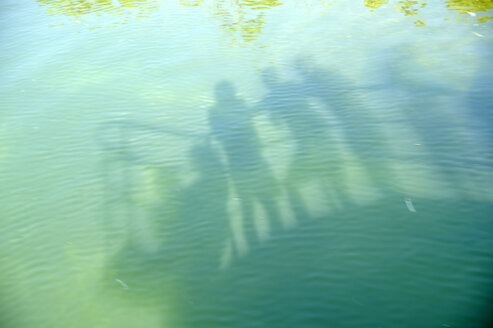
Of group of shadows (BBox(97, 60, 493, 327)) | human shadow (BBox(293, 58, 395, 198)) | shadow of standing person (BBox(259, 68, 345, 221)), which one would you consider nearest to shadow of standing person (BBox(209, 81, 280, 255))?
group of shadows (BBox(97, 60, 493, 327))

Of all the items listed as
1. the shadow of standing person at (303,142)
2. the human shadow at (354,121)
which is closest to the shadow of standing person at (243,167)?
the shadow of standing person at (303,142)

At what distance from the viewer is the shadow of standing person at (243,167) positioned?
2.61 m

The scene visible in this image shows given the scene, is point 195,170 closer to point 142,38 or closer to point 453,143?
point 453,143

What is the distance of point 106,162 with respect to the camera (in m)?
3.24

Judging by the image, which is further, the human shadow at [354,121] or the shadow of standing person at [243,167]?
the human shadow at [354,121]

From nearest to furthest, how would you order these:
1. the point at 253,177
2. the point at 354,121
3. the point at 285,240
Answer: the point at 285,240 < the point at 253,177 < the point at 354,121

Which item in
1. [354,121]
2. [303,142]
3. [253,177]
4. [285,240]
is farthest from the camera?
[354,121]

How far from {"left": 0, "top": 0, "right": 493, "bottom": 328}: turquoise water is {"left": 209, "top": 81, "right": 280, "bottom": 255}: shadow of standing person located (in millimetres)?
14

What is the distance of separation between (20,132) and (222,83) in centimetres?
165

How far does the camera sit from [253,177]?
117 inches

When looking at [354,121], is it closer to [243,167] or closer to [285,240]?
[243,167]

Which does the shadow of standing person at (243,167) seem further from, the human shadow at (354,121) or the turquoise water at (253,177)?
the human shadow at (354,121)

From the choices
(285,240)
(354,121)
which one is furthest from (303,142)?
(285,240)

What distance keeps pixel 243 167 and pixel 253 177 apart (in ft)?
0.42
